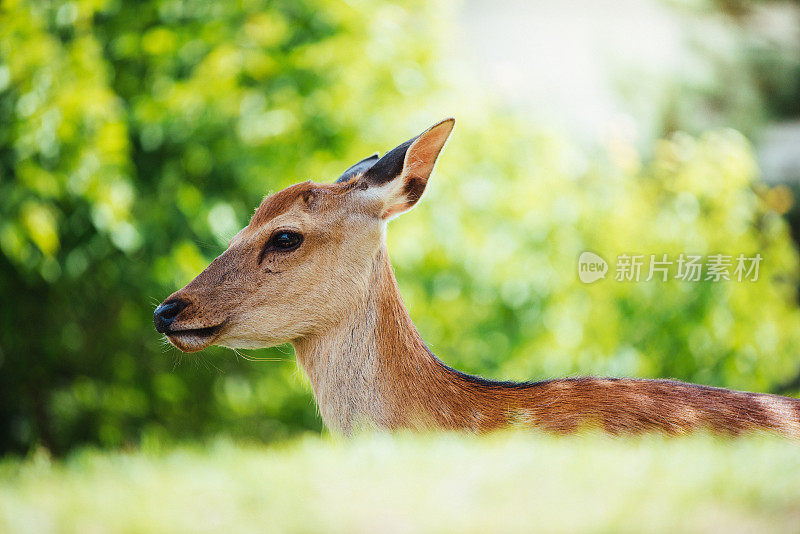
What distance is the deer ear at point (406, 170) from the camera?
3092 millimetres

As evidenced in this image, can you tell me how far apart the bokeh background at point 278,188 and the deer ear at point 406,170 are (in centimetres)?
347

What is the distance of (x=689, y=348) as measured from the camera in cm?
752

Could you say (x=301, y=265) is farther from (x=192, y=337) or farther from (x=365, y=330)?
(x=192, y=337)

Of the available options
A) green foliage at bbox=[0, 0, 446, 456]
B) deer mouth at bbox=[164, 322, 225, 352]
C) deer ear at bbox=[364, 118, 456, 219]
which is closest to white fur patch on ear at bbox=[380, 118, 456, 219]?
deer ear at bbox=[364, 118, 456, 219]

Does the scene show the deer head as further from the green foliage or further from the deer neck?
the green foliage

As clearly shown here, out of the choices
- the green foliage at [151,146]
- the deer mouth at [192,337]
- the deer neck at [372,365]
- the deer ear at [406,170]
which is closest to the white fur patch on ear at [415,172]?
the deer ear at [406,170]

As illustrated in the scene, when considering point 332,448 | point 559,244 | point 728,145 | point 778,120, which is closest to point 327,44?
point 559,244

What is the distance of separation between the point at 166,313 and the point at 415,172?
1.07 metres

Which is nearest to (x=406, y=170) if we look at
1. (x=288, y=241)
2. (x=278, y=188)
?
(x=288, y=241)

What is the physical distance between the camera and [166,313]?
296 centimetres

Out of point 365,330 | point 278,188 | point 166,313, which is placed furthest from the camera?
point 278,188

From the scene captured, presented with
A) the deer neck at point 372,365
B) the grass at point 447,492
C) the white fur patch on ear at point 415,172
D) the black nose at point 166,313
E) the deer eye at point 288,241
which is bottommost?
the grass at point 447,492

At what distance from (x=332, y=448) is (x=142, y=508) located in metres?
0.75

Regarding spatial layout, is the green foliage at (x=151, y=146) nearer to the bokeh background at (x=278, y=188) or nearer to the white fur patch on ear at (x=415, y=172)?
the bokeh background at (x=278, y=188)
